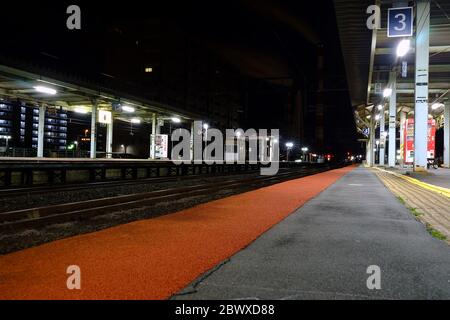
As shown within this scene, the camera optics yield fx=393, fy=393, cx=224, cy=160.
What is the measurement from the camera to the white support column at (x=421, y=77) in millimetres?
18922

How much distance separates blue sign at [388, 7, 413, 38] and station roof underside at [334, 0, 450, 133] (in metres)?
2.32

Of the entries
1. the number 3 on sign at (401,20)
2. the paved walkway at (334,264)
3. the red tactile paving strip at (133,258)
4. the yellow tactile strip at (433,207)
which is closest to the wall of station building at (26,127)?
the number 3 on sign at (401,20)

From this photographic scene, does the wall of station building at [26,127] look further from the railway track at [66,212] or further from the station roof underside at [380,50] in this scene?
the railway track at [66,212]

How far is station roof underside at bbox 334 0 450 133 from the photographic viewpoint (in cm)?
2059

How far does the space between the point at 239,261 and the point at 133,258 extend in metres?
1.35

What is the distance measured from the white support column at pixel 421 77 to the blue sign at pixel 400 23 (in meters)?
2.30

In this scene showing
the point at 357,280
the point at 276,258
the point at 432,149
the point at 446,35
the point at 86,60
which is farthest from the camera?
the point at 86,60

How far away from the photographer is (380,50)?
28156mm

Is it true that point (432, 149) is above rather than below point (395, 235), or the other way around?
above
